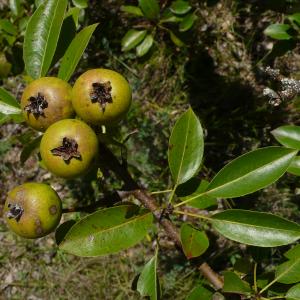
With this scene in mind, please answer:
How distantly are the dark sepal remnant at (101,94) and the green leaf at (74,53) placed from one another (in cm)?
31

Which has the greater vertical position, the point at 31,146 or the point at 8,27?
the point at 8,27

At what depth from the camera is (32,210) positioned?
65.9 inches

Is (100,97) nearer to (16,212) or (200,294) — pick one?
(16,212)

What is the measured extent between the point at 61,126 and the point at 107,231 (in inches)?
16.9

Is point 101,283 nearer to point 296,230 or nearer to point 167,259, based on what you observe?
point 167,259

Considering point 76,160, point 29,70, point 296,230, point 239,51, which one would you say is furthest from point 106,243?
point 239,51

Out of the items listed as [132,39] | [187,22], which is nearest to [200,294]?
[187,22]

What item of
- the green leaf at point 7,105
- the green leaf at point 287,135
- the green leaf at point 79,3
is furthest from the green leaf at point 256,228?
the green leaf at point 79,3

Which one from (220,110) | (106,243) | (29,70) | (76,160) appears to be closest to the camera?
(76,160)

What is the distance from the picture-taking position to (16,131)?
3.97 meters

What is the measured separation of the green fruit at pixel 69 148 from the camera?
1590 millimetres

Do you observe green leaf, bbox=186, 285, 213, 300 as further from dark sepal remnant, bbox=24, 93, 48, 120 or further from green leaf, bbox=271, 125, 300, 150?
dark sepal remnant, bbox=24, 93, 48, 120

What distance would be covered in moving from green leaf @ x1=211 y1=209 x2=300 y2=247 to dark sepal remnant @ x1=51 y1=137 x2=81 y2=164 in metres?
0.63

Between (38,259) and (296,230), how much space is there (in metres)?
2.55
